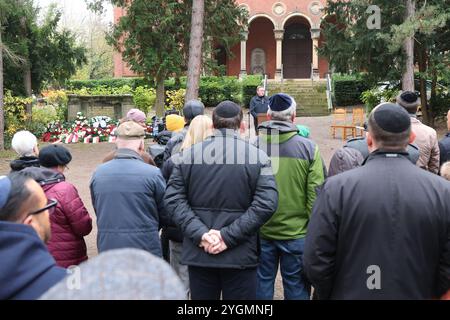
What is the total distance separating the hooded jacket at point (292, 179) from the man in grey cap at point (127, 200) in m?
0.96

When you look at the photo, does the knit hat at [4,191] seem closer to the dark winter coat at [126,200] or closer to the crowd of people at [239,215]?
the crowd of people at [239,215]

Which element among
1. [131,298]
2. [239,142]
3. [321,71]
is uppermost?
[321,71]

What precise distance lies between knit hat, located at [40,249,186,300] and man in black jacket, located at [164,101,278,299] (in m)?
2.57

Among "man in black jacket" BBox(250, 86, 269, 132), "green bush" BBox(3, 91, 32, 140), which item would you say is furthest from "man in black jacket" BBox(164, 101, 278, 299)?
"green bush" BBox(3, 91, 32, 140)

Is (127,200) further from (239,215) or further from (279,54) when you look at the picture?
(279,54)

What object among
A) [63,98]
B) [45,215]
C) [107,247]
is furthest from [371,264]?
[63,98]

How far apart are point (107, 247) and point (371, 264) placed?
2.25m

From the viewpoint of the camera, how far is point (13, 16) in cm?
2084

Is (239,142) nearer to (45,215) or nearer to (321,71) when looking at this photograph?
(45,215)

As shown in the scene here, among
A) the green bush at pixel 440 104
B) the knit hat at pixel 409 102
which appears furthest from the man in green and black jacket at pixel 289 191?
the green bush at pixel 440 104

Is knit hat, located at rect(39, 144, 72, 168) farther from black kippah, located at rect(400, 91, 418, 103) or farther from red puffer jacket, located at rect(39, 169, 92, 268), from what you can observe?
black kippah, located at rect(400, 91, 418, 103)

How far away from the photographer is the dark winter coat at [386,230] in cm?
281

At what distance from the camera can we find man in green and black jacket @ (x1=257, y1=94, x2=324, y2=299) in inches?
177
